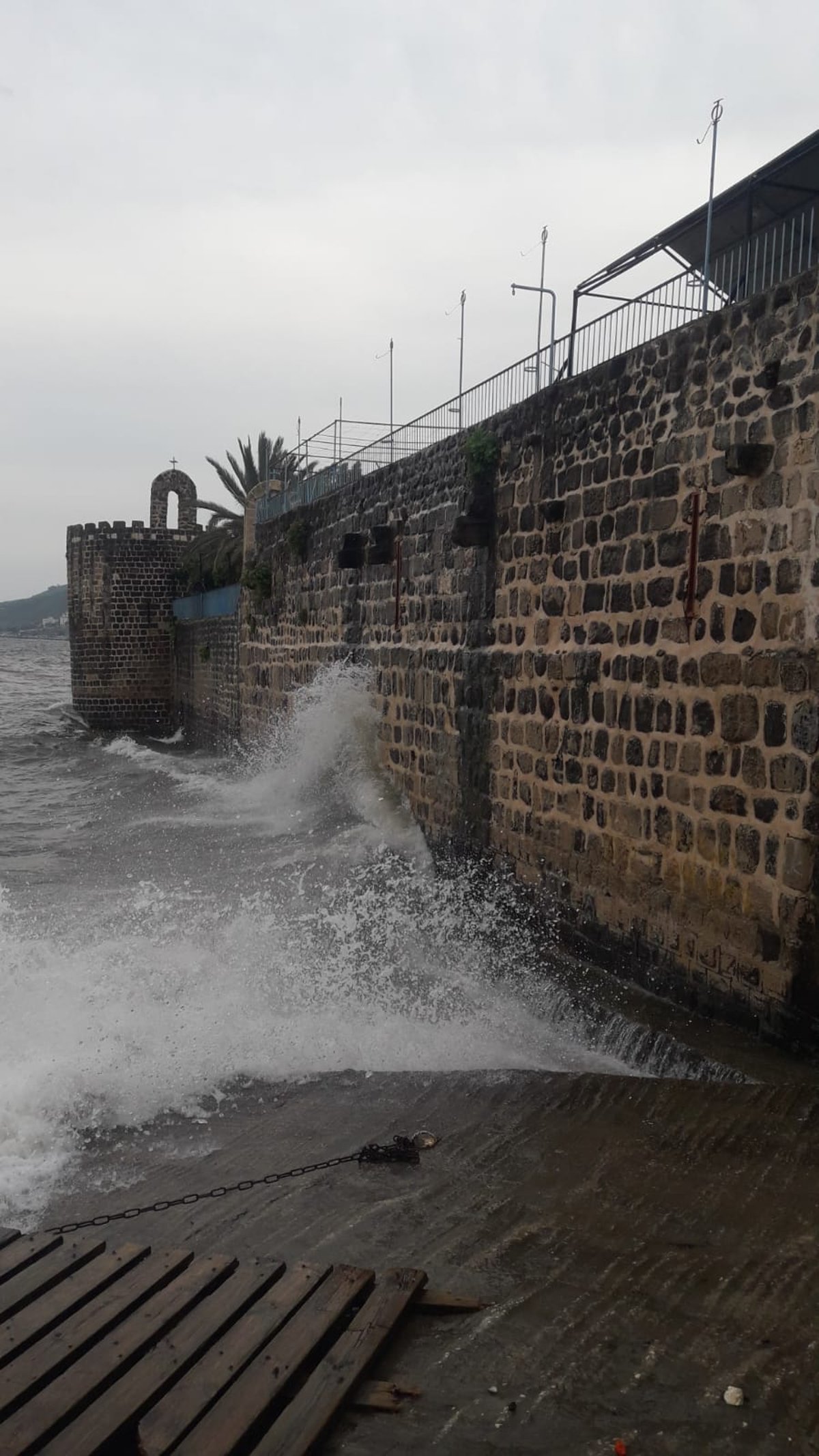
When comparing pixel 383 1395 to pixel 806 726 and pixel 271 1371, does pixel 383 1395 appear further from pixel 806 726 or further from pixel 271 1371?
pixel 806 726

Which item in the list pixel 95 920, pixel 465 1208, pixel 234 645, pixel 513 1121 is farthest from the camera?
pixel 234 645

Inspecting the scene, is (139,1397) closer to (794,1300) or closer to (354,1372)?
(354,1372)

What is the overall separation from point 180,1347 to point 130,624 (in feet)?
85.8

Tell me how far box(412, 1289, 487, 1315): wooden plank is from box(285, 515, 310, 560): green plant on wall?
494 inches

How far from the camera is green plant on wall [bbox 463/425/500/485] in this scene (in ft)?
30.0

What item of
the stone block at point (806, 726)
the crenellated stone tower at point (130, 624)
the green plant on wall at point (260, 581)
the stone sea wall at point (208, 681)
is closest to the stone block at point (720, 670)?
the stone block at point (806, 726)

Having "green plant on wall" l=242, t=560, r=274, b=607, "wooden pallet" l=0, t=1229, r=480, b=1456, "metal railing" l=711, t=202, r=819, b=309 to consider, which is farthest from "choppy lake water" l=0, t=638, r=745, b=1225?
"metal railing" l=711, t=202, r=819, b=309

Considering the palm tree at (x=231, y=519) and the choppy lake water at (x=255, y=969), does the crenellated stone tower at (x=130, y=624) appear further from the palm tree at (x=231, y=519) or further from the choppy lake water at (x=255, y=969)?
the choppy lake water at (x=255, y=969)

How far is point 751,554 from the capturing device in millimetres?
5777

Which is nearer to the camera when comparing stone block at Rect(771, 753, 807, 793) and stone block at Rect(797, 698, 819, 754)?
stone block at Rect(797, 698, 819, 754)

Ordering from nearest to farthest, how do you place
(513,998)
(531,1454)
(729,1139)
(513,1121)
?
(531,1454), (729,1139), (513,1121), (513,998)

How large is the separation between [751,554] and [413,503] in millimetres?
5853

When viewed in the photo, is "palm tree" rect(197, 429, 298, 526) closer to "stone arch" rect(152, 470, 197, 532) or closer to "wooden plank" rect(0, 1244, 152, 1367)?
"stone arch" rect(152, 470, 197, 532)

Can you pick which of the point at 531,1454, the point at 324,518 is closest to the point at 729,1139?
the point at 531,1454
